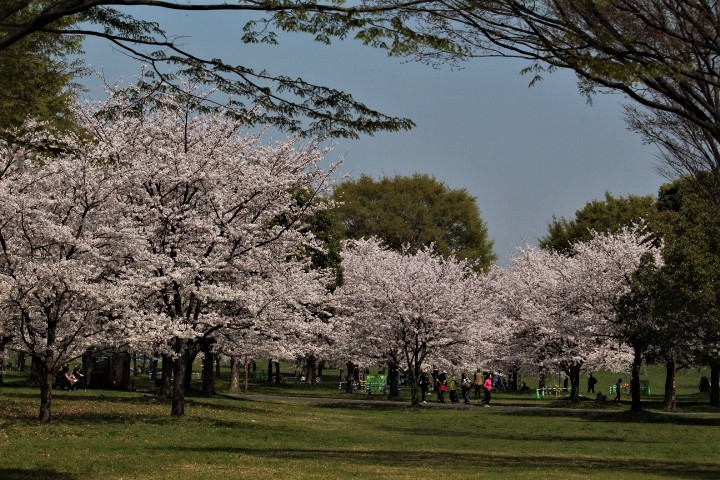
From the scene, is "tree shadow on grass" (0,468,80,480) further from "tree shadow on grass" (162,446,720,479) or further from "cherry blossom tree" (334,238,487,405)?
"cherry blossom tree" (334,238,487,405)

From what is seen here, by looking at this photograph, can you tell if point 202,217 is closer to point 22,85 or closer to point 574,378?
point 22,85

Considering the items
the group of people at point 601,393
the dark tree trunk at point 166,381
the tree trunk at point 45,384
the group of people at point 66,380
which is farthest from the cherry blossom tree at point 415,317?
the tree trunk at point 45,384

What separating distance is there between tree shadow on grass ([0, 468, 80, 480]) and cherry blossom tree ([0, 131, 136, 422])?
22.1 ft

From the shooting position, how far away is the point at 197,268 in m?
25.0

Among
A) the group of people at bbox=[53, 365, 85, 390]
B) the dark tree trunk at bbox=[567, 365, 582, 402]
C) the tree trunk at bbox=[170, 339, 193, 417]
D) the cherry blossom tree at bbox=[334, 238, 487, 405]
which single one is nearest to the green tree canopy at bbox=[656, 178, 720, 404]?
the cherry blossom tree at bbox=[334, 238, 487, 405]

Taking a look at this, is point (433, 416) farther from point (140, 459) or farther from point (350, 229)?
point (350, 229)

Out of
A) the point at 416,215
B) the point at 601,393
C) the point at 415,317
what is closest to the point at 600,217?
the point at 416,215

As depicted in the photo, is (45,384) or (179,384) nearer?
(45,384)

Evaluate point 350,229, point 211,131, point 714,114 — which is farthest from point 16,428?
point 350,229

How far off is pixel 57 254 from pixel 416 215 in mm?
66801

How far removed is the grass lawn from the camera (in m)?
15.7

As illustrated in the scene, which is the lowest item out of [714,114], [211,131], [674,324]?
[674,324]

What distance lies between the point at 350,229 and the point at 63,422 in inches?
2591

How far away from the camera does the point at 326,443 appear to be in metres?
21.9
